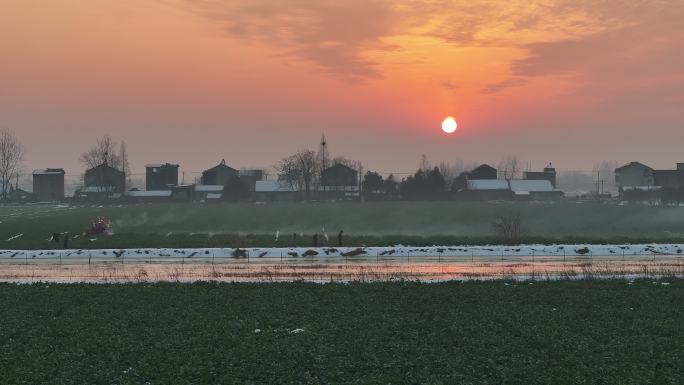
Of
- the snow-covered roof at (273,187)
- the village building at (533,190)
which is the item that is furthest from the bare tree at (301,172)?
the village building at (533,190)

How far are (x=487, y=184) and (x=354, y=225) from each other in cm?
8624

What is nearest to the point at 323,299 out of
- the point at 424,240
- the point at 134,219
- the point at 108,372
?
the point at 108,372

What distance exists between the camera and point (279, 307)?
23.4m

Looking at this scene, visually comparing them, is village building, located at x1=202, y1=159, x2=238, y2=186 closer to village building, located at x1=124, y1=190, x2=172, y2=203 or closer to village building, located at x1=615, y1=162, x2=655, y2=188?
village building, located at x1=124, y1=190, x2=172, y2=203

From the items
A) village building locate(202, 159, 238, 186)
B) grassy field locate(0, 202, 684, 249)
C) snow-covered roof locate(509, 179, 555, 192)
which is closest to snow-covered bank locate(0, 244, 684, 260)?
grassy field locate(0, 202, 684, 249)

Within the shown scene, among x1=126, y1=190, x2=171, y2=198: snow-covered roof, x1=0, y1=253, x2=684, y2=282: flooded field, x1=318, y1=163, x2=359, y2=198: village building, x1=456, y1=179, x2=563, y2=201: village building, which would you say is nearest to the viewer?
x1=0, y1=253, x2=684, y2=282: flooded field

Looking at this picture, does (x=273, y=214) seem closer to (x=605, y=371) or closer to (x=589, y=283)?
(x=589, y=283)

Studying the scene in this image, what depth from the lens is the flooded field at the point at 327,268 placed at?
32406 millimetres

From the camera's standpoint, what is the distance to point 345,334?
62.4 feet

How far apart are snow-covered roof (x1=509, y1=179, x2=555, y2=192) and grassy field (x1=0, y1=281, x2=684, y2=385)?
138m

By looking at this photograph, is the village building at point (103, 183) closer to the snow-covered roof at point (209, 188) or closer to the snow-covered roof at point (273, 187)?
the snow-covered roof at point (209, 188)

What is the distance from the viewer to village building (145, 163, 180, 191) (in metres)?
173

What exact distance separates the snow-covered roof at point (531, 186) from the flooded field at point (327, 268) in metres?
121

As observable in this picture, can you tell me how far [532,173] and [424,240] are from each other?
15001 cm
